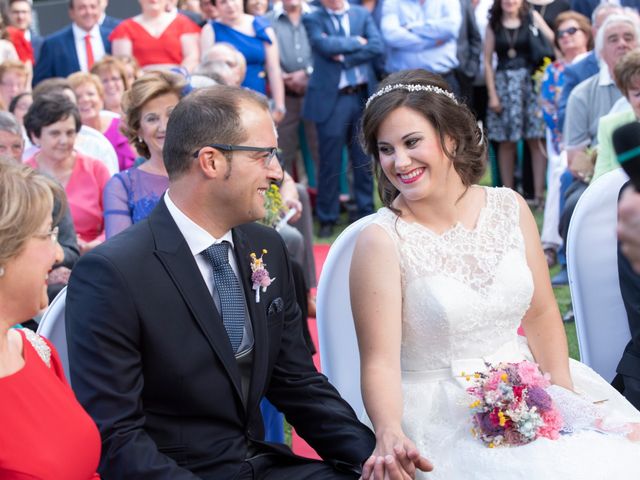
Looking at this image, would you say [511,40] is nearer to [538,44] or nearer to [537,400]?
[538,44]

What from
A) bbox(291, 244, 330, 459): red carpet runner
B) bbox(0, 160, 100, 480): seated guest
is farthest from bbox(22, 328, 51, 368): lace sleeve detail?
bbox(291, 244, 330, 459): red carpet runner

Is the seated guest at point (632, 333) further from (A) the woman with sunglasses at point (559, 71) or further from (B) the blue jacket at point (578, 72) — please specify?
(A) the woman with sunglasses at point (559, 71)

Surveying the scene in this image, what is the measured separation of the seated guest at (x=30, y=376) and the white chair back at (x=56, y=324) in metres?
0.49

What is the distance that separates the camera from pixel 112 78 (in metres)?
8.32

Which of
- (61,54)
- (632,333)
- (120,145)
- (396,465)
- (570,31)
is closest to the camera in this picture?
(396,465)

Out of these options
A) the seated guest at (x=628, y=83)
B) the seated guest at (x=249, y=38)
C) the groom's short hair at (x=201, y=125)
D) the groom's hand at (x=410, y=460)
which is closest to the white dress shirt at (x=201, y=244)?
the groom's short hair at (x=201, y=125)

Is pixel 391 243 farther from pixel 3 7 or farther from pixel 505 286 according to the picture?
pixel 3 7

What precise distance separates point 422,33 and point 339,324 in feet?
22.0

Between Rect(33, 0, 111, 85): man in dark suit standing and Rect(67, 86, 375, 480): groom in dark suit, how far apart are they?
666 cm

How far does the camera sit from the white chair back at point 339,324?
3.55 meters

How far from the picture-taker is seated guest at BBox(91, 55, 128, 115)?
27.2 ft

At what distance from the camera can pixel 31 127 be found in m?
6.10

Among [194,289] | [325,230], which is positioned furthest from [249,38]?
[194,289]

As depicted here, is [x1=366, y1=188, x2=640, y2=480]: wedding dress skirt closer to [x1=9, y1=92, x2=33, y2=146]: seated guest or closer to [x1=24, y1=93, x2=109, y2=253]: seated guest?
[x1=24, y1=93, x2=109, y2=253]: seated guest
